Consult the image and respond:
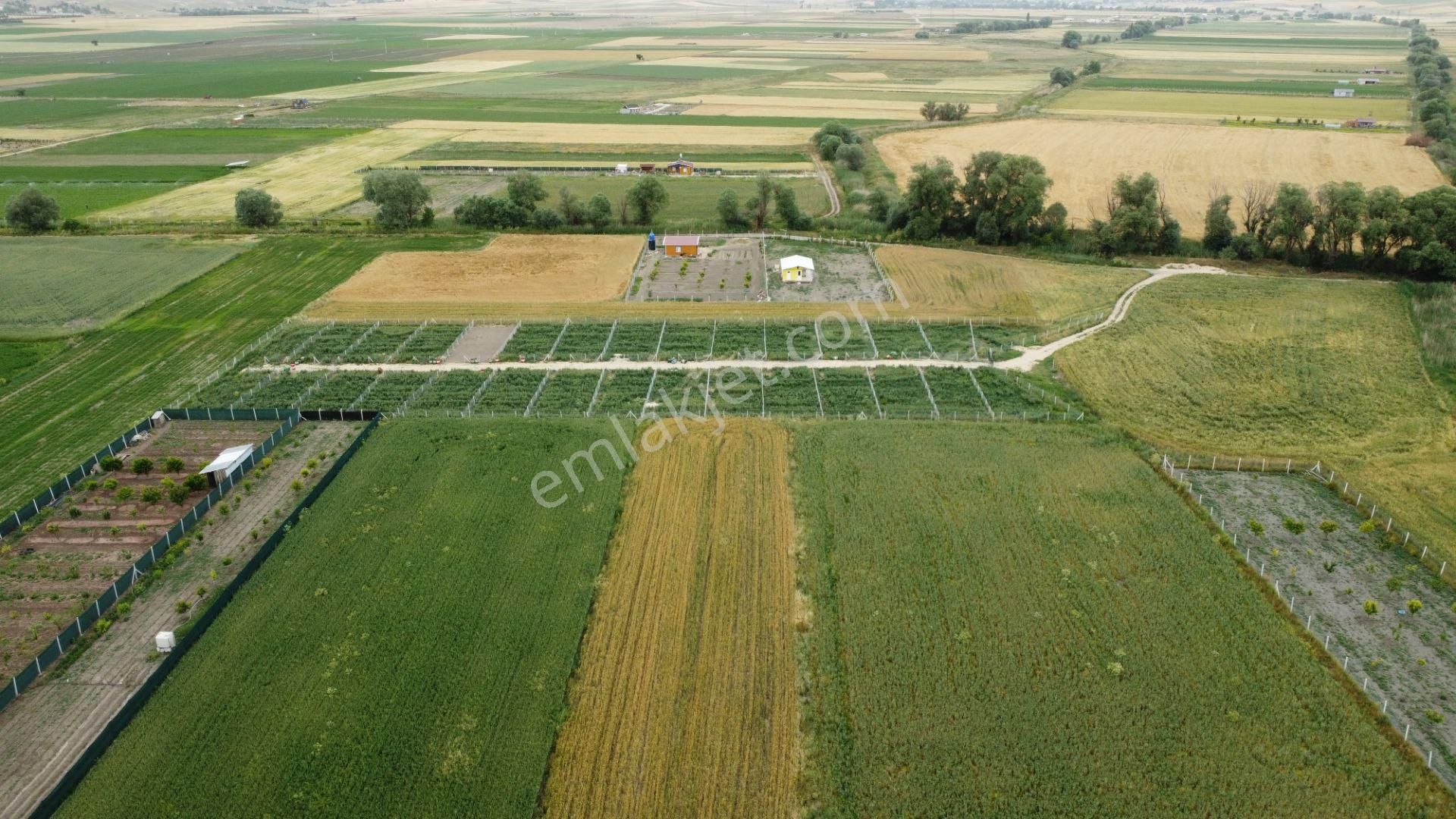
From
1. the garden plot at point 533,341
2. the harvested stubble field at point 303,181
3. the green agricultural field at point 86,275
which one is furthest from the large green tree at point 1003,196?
the green agricultural field at point 86,275

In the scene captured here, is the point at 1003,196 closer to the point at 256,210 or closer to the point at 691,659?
the point at 691,659

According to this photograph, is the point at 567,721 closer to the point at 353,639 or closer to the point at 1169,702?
the point at 353,639

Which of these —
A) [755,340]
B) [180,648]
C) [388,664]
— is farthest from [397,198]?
[388,664]

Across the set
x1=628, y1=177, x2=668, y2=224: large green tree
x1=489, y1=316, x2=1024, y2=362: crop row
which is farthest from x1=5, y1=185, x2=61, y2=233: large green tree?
x1=489, y1=316, x2=1024, y2=362: crop row

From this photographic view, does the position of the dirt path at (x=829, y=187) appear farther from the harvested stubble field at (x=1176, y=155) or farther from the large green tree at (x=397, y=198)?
the large green tree at (x=397, y=198)

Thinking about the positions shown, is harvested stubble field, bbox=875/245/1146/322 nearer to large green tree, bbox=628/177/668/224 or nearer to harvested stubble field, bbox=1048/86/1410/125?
large green tree, bbox=628/177/668/224

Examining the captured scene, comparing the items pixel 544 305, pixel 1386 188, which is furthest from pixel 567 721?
pixel 1386 188
